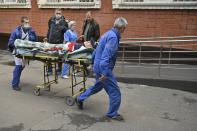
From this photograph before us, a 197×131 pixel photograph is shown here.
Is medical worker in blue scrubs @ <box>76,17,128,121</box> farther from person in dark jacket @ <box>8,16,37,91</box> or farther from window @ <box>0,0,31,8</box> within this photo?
window @ <box>0,0,31,8</box>

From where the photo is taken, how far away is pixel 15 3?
14945 mm

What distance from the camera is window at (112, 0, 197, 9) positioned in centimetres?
1022

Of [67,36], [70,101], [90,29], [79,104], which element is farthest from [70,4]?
[79,104]

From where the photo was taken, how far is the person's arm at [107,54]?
596 centimetres

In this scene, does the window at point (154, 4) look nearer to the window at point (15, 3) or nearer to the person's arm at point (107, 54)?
the window at point (15, 3)

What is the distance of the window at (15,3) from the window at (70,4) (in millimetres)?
755

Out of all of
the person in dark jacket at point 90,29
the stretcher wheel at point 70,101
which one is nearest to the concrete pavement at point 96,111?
the stretcher wheel at point 70,101

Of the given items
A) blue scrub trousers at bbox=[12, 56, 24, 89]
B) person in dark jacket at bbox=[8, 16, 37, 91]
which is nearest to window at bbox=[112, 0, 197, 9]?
person in dark jacket at bbox=[8, 16, 37, 91]

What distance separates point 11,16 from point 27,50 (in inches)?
315

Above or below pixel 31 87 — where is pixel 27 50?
above

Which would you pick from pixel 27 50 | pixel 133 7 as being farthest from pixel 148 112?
pixel 133 7

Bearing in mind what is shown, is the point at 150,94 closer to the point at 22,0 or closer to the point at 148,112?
the point at 148,112

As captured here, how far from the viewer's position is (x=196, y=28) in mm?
10156

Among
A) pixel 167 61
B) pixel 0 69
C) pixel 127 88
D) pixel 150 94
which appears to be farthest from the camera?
pixel 0 69
